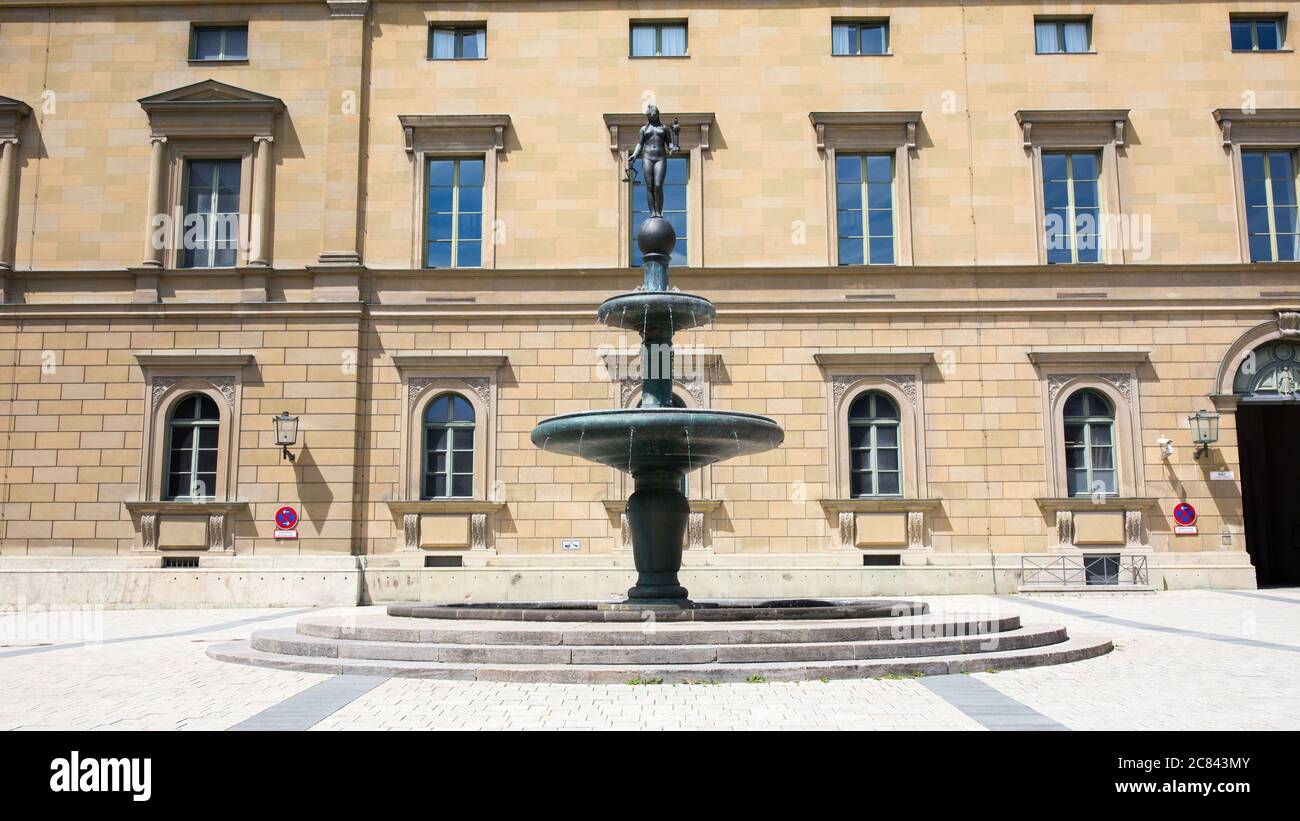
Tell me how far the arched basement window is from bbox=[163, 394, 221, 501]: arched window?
21.7 m

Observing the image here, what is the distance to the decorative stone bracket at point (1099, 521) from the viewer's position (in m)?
22.8

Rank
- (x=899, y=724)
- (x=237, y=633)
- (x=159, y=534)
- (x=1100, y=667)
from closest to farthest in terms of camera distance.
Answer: (x=899, y=724) < (x=1100, y=667) < (x=237, y=633) < (x=159, y=534)

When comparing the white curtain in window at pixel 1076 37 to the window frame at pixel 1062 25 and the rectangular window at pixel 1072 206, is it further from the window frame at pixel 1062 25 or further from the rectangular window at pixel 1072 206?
the rectangular window at pixel 1072 206

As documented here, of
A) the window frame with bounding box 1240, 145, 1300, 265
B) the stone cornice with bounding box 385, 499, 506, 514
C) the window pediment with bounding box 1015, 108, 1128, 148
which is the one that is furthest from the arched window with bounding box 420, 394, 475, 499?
the window frame with bounding box 1240, 145, 1300, 265

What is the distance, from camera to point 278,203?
23969 mm

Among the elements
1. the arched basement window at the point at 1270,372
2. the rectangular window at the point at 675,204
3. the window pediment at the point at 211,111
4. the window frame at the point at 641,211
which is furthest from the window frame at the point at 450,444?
the arched basement window at the point at 1270,372

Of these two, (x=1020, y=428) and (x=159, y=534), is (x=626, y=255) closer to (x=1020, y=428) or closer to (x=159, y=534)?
(x=1020, y=428)

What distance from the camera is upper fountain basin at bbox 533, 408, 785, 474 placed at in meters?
12.9

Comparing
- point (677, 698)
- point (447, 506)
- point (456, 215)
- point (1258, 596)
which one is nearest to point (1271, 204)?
point (1258, 596)

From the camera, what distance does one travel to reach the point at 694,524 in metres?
23.0

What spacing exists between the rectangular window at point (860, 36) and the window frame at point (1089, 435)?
886cm

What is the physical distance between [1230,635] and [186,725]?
495 inches

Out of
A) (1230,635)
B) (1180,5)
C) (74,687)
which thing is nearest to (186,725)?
(74,687)

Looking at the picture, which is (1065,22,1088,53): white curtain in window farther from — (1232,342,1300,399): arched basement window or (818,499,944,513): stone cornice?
(818,499,944,513): stone cornice
